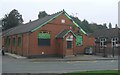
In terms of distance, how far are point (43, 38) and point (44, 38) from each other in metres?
0.14

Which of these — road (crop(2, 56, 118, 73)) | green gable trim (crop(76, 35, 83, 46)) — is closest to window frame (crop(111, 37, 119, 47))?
green gable trim (crop(76, 35, 83, 46))

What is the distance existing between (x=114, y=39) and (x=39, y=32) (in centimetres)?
1657

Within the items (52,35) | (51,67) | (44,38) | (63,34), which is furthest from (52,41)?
(51,67)

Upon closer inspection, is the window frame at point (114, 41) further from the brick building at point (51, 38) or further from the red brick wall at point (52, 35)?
the brick building at point (51, 38)

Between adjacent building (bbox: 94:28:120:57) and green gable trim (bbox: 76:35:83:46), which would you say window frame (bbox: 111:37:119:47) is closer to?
adjacent building (bbox: 94:28:120:57)

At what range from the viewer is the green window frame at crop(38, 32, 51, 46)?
3519 cm

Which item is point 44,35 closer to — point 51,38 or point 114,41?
point 51,38

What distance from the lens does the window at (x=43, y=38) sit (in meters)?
35.2

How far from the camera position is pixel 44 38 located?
3541 centimetres

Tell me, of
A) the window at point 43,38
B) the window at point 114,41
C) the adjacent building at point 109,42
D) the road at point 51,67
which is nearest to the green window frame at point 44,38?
the window at point 43,38

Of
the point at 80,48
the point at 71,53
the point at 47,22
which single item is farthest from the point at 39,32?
the point at 80,48

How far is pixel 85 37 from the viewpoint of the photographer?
40.6m

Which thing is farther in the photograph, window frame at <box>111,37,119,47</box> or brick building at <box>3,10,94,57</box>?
window frame at <box>111,37,119,47</box>

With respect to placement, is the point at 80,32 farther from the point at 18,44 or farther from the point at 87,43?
the point at 18,44
